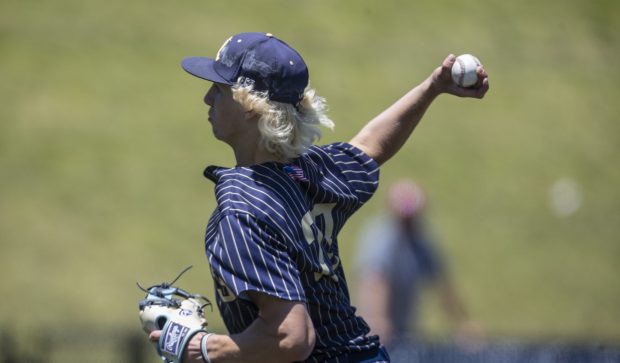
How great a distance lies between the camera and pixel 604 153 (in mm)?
19234

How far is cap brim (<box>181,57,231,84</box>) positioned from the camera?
10.7ft

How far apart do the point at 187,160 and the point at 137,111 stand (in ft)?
5.01

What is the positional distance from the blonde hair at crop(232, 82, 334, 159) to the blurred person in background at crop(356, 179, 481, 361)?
4.49 m

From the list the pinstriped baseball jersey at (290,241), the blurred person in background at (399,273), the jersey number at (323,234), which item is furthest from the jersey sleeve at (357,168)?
the blurred person in background at (399,273)

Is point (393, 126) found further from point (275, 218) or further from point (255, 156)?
point (275, 218)

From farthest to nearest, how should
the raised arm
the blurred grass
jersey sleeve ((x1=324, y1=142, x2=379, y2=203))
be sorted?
the blurred grass < the raised arm < jersey sleeve ((x1=324, y1=142, x2=379, y2=203))

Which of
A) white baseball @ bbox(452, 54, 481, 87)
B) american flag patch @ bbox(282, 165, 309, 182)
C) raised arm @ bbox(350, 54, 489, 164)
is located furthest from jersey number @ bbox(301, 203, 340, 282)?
white baseball @ bbox(452, 54, 481, 87)

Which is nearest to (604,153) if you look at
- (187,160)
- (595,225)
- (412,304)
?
(595,225)

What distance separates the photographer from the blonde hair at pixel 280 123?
3.24m

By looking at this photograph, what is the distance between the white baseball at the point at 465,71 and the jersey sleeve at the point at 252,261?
3.19 feet

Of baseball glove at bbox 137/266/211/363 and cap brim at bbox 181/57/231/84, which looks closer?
baseball glove at bbox 137/266/211/363

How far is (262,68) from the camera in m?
3.24

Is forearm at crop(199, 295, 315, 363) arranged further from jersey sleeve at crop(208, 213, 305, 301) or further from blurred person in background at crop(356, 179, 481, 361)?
blurred person in background at crop(356, 179, 481, 361)

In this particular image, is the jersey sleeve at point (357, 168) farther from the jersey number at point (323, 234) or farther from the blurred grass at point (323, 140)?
the blurred grass at point (323, 140)
